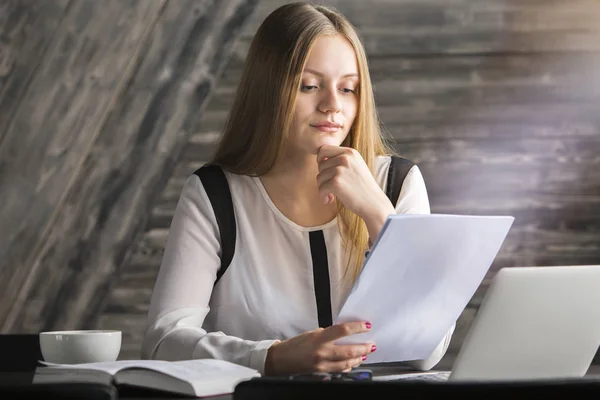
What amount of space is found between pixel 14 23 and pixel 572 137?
1.91m

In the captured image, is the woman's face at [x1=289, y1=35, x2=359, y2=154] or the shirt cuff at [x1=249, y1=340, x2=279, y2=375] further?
the woman's face at [x1=289, y1=35, x2=359, y2=154]

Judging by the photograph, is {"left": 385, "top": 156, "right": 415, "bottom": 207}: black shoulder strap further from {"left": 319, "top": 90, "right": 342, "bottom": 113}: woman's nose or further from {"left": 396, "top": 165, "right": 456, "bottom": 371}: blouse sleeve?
{"left": 319, "top": 90, "right": 342, "bottom": 113}: woman's nose

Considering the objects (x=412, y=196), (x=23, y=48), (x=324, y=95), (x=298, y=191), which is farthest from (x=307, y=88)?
(x=23, y=48)

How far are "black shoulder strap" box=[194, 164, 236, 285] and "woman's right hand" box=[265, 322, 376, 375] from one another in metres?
0.51

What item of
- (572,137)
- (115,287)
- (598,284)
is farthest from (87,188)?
(598,284)

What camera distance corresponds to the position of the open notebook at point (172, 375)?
106 centimetres

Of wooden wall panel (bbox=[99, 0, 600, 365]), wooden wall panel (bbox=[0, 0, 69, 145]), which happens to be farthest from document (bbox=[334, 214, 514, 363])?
wooden wall panel (bbox=[0, 0, 69, 145])

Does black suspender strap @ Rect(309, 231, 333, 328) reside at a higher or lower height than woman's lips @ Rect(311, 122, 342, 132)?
lower

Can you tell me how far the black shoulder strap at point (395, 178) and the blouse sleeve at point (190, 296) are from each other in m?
0.41

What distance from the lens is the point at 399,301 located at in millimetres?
1405

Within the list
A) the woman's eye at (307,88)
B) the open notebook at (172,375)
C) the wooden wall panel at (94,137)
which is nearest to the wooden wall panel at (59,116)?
the wooden wall panel at (94,137)

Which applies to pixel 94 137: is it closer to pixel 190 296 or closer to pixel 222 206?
pixel 222 206

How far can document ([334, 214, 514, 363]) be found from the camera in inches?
51.4

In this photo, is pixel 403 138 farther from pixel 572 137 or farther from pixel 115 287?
pixel 115 287
